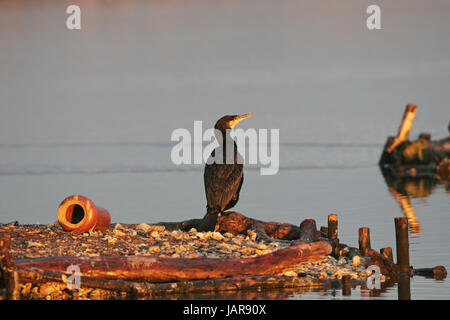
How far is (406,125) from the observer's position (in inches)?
1196

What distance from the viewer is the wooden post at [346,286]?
1372cm

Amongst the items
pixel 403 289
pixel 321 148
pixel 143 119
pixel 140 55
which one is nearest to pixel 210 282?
pixel 403 289

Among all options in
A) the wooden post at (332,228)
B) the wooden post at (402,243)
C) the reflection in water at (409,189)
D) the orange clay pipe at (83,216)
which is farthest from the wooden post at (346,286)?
the reflection in water at (409,189)

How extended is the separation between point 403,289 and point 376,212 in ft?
27.9

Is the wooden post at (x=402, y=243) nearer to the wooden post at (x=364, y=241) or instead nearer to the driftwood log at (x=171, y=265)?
the wooden post at (x=364, y=241)

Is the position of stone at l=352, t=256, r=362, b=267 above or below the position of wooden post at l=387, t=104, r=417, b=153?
below

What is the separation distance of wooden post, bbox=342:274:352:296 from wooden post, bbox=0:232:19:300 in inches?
169

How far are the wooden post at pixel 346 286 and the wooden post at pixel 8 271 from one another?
4288mm

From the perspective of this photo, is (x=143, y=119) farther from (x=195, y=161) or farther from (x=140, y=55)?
(x=140, y=55)

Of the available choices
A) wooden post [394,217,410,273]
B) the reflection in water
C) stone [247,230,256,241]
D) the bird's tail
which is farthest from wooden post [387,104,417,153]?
wooden post [394,217,410,273]

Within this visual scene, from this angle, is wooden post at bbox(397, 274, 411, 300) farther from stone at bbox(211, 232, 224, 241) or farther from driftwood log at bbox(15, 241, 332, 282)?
stone at bbox(211, 232, 224, 241)

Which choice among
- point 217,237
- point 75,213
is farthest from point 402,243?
point 75,213

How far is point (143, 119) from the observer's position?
150 feet

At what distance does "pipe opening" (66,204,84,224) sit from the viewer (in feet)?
51.6
